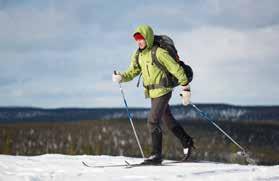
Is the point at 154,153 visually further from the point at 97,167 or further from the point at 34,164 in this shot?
the point at 34,164

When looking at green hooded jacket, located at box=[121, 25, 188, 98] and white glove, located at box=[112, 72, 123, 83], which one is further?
white glove, located at box=[112, 72, 123, 83]

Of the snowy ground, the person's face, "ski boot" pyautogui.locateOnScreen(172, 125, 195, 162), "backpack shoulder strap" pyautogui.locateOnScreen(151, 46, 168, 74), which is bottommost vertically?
the snowy ground

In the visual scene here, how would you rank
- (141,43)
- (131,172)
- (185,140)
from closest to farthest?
(131,172)
(141,43)
(185,140)

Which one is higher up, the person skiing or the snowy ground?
the person skiing

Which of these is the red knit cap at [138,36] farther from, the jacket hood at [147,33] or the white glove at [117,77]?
the white glove at [117,77]

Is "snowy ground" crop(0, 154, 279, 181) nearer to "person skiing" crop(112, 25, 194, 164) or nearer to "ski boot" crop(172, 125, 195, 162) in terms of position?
"person skiing" crop(112, 25, 194, 164)

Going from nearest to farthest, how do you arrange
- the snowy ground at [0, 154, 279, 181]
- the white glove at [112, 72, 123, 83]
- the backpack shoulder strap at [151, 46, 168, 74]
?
the snowy ground at [0, 154, 279, 181], the backpack shoulder strap at [151, 46, 168, 74], the white glove at [112, 72, 123, 83]

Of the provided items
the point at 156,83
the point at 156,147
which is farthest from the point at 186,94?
the point at 156,147

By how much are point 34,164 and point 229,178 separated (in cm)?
396

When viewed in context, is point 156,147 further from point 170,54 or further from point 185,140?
point 170,54

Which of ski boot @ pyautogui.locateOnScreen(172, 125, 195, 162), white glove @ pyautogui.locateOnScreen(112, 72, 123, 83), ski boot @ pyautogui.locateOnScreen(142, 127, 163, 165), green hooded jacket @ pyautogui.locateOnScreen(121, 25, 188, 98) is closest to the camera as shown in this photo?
green hooded jacket @ pyautogui.locateOnScreen(121, 25, 188, 98)

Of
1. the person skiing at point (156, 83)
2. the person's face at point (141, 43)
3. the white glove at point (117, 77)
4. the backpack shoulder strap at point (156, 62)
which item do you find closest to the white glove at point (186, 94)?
the person skiing at point (156, 83)

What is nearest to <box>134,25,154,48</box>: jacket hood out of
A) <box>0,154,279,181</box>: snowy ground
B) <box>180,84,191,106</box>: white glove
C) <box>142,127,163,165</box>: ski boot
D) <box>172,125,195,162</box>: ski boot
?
<box>180,84,191,106</box>: white glove

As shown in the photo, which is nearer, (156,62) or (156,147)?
(156,62)
